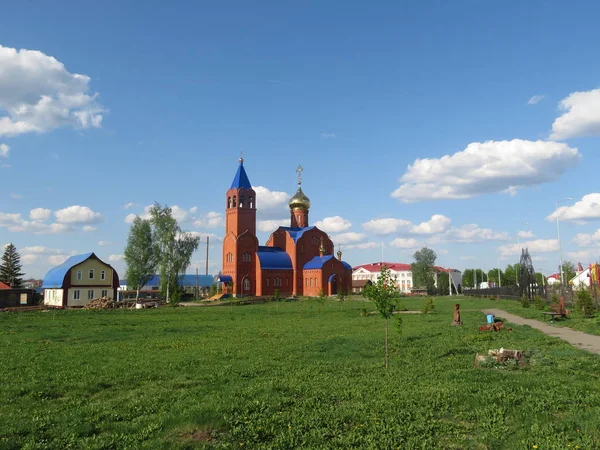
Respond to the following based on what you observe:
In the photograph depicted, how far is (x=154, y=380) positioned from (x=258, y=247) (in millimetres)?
57769

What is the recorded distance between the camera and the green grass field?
6.44 metres

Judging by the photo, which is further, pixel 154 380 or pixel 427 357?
pixel 427 357

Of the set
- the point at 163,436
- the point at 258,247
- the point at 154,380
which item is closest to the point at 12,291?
the point at 258,247

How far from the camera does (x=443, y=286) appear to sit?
297ft

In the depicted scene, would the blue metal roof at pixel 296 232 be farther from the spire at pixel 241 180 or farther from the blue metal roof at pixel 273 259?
the spire at pixel 241 180

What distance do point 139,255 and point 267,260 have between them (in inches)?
761

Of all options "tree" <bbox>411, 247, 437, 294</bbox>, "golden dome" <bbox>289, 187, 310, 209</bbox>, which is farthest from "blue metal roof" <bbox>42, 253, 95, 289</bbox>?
"tree" <bbox>411, 247, 437, 294</bbox>

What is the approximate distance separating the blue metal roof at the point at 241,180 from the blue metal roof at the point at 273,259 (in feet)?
30.8

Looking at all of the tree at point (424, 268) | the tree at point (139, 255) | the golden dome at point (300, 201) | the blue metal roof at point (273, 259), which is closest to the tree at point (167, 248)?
the tree at point (139, 255)

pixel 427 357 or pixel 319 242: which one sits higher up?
pixel 319 242

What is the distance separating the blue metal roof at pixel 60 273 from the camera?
1726 inches

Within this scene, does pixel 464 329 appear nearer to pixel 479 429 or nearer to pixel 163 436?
pixel 479 429

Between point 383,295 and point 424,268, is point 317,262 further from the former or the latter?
point 383,295

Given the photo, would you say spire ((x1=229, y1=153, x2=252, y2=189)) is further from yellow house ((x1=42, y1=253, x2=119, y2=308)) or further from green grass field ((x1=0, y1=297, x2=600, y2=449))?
green grass field ((x1=0, y1=297, x2=600, y2=449))
